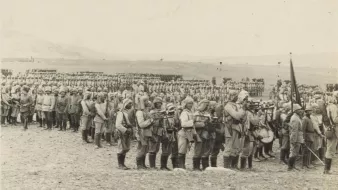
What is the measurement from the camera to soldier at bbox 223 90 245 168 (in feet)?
30.1

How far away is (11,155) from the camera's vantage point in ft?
34.3

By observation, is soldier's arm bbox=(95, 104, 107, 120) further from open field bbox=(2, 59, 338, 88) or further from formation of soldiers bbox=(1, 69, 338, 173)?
open field bbox=(2, 59, 338, 88)

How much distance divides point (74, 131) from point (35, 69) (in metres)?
10.0

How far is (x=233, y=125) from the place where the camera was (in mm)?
9242

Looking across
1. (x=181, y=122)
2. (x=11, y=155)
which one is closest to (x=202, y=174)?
(x=181, y=122)

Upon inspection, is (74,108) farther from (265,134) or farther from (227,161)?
(227,161)

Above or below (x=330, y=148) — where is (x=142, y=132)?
above

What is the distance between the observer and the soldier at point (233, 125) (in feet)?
30.1

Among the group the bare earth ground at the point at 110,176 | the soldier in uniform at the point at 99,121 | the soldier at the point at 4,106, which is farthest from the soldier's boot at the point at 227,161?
the soldier at the point at 4,106

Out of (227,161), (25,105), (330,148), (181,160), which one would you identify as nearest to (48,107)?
(25,105)

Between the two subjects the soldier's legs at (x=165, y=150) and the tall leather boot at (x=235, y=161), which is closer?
the soldier's legs at (x=165, y=150)

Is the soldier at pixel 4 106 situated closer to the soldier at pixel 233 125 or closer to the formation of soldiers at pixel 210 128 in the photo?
the formation of soldiers at pixel 210 128

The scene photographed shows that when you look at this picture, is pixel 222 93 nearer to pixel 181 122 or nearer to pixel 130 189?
pixel 181 122

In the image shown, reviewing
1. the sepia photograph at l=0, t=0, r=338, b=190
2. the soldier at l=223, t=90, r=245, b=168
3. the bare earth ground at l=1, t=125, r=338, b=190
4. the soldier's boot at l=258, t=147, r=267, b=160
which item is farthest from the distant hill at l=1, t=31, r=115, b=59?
the soldier at l=223, t=90, r=245, b=168
